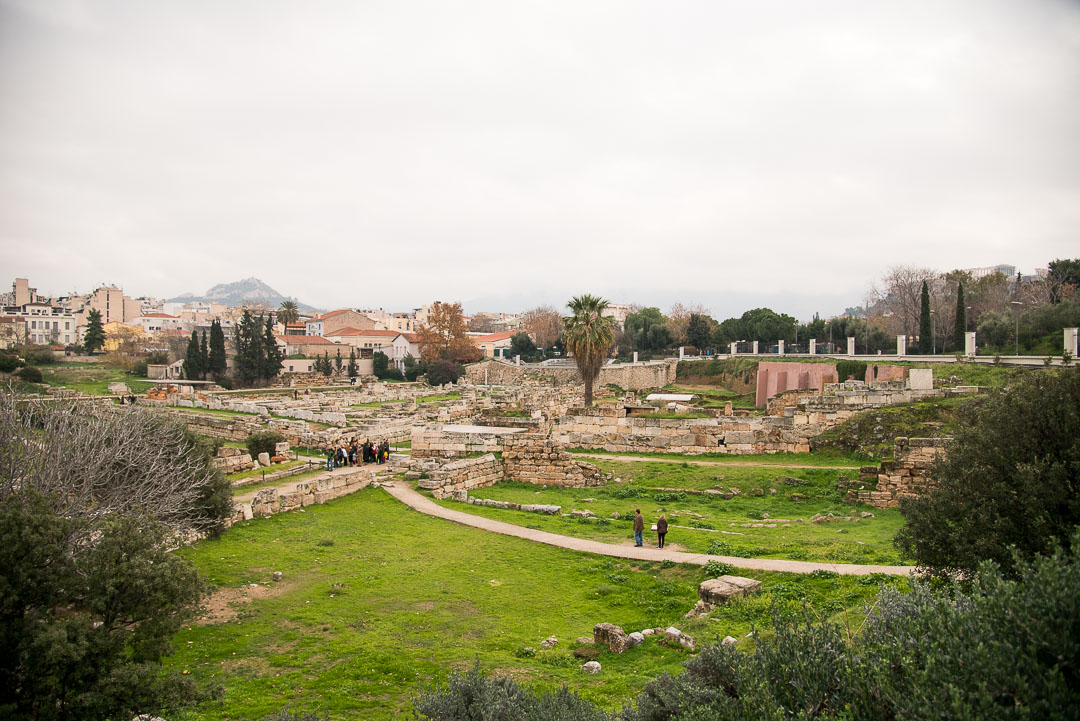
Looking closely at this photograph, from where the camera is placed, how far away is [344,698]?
652cm

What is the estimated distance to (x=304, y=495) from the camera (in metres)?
16.6

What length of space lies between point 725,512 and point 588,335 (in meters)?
19.7

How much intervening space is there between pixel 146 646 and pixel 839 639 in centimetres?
628

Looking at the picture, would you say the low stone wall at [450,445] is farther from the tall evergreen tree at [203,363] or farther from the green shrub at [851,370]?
the tall evergreen tree at [203,363]

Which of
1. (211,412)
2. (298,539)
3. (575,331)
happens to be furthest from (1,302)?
(298,539)

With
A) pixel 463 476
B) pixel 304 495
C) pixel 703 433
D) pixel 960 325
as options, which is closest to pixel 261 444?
pixel 304 495

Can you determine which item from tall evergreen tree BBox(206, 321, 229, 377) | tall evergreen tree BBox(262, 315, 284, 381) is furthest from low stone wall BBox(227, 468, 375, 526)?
tall evergreen tree BBox(206, 321, 229, 377)

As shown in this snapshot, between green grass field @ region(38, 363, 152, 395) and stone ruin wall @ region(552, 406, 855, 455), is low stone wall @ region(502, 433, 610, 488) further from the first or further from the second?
green grass field @ region(38, 363, 152, 395)

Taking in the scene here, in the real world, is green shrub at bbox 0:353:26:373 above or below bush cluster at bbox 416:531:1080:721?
above

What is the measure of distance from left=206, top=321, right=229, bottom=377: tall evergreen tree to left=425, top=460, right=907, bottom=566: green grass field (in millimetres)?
55281

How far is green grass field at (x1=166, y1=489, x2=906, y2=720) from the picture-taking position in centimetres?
683

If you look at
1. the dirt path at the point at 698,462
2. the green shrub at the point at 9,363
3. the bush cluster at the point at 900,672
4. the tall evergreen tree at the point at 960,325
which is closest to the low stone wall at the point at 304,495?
the dirt path at the point at 698,462

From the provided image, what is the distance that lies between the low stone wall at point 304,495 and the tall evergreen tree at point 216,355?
52.8m

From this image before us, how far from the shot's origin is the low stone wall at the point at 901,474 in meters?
15.7
